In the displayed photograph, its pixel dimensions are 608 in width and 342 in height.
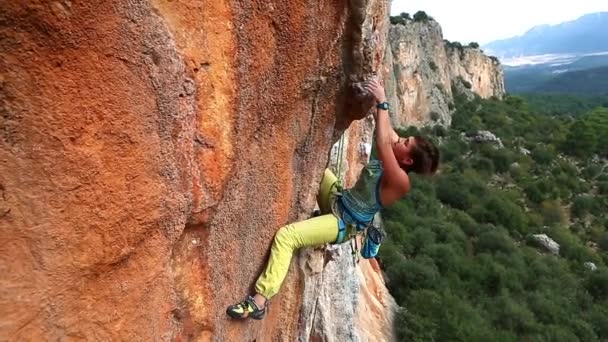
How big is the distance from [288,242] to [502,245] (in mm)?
19123

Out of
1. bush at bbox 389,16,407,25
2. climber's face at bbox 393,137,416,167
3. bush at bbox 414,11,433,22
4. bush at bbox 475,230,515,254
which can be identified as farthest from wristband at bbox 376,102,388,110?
bush at bbox 414,11,433,22

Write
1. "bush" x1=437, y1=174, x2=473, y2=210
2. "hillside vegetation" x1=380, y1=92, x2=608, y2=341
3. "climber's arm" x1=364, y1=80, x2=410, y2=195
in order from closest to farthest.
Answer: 1. "climber's arm" x1=364, y1=80, x2=410, y2=195
2. "hillside vegetation" x1=380, y1=92, x2=608, y2=341
3. "bush" x1=437, y1=174, x2=473, y2=210

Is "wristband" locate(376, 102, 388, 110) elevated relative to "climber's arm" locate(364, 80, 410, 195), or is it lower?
elevated

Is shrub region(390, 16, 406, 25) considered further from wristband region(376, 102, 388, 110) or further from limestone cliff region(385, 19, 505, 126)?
wristband region(376, 102, 388, 110)

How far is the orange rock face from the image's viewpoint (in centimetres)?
222

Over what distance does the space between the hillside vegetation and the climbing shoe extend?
882 centimetres

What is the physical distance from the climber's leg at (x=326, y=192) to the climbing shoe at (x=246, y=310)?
1128mm

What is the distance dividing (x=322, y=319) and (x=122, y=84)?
4.62 m

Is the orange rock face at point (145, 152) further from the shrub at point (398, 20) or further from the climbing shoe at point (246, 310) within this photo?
the shrub at point (398, 20)

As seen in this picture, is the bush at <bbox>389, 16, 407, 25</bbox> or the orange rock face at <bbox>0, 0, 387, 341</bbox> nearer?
the orange rock face at <bbox>0, 0, 387, 341</bbox>

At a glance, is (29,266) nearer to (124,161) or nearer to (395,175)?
(124,161)

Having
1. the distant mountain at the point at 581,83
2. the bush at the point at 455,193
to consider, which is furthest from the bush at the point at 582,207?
the distant mountain at the point at 581,83

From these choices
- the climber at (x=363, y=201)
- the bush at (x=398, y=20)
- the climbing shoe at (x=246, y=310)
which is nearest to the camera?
the climbing shoe at (x=246, y=310)

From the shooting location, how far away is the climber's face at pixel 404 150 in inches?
155
